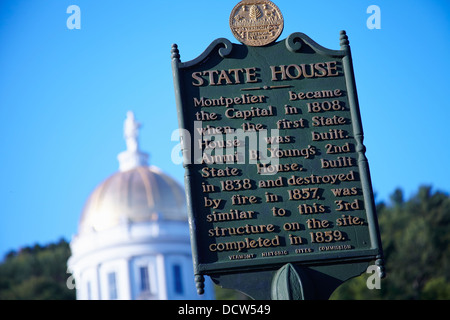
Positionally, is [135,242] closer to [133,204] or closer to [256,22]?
[133,204]

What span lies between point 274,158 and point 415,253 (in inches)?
2425

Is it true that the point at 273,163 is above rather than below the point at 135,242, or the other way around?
below

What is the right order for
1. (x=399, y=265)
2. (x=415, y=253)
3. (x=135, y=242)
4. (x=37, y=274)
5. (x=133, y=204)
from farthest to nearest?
(x=37, y=274), (x=135, y=242), (x=133, y=204), (x=415, y=253), (x=399, y=265)

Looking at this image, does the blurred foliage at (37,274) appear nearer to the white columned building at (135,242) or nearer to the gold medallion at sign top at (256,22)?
the white columned building at (135,242)

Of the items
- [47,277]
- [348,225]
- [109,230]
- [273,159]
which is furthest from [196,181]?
[47,277]

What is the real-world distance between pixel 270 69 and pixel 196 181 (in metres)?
1.66

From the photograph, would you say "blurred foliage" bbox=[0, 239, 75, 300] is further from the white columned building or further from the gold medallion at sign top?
the gold medallion at sign top

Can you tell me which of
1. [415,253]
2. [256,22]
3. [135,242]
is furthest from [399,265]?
[256,22]

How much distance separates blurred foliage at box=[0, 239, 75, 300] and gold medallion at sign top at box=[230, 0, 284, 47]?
72.4 m

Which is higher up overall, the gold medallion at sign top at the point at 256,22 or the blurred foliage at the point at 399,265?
the blurred foliage at the point at 399,265

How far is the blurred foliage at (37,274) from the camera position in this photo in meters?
84.9

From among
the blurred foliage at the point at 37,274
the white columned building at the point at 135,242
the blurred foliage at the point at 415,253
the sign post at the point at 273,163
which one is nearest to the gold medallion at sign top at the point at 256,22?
the sign post at the point at 273,163

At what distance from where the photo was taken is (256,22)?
12.4 m

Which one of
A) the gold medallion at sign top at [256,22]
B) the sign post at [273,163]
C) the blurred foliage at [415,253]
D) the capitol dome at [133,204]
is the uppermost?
the capitol dome at [133,204]
